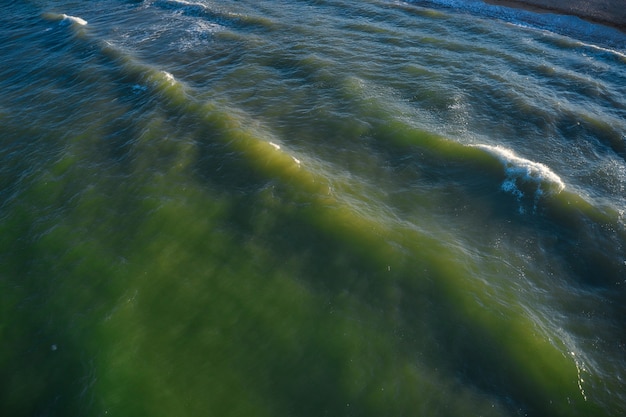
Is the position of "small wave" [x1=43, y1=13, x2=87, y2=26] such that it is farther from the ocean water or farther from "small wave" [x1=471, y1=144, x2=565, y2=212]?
"small wave" [x1=471, y1=144, x2=565, y2=212]

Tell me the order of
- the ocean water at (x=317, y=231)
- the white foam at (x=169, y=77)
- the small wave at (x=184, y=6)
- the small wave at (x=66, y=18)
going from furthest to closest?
the small wave at (x=184, y=6), the small wave at (x=66, y=18), the white foam at (x=169, y=77), the ocean water at (x=317, y=231)

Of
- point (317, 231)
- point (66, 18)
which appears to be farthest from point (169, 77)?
point (66, 18)

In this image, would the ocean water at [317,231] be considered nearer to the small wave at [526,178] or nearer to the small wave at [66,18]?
the small wave at [526,178]

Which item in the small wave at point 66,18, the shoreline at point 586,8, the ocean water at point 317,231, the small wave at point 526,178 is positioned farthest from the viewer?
the small wave at point 66,18

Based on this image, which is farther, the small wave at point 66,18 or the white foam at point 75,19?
the small wave at point 66,18

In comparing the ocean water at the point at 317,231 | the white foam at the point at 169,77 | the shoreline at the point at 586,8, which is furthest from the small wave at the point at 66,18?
the shoreline at the point at 586,8

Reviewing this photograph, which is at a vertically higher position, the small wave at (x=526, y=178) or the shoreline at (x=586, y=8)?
the shoreline at (x=586, y=8)
